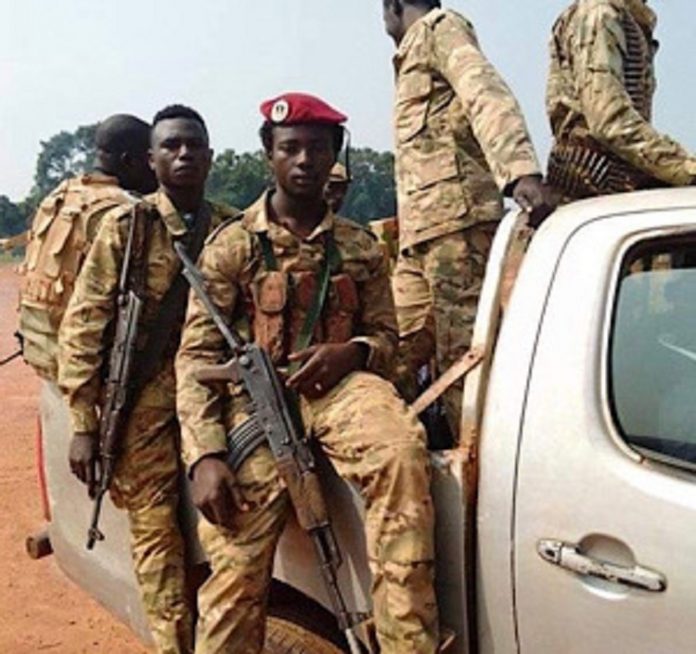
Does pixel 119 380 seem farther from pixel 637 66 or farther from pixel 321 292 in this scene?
pixel 637 66

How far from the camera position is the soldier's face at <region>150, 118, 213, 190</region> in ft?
10.7

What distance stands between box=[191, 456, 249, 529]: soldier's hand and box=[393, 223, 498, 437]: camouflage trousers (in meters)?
0.95

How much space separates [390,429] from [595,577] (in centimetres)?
54

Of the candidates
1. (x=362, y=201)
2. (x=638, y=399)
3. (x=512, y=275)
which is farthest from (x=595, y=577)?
(x=362, y=201)

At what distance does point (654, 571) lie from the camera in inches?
70.7

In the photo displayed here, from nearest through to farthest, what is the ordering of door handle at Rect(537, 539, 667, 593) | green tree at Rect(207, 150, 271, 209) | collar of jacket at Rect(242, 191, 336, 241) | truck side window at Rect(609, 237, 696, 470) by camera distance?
door handle at Rect(537, 539, 667, 593) → truck side window at Rect(609, 237, 696, 470) → collar of jacket at Rect(242, 191, 336, 241) → green tree at Rect(207, 150, 271, 209)

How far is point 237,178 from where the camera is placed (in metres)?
33.0

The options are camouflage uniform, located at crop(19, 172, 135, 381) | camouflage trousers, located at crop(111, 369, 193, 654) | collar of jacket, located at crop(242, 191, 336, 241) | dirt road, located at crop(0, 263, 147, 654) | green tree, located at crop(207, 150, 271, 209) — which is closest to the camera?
collar of jacket, located at crop(242, 191, 336, 241)

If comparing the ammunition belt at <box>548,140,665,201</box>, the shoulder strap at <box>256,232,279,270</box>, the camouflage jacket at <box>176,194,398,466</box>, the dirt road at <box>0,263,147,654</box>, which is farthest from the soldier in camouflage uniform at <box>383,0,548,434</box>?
the dirt road at <box>0,263,147,654</box>

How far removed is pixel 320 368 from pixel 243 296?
0.31 m

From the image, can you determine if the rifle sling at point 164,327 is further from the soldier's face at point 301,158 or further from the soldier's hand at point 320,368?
the soldier's hand at point 320,368

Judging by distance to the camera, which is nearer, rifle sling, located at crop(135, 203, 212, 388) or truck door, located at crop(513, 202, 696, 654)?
truck door, located at crop(513, 202, 696, 654)


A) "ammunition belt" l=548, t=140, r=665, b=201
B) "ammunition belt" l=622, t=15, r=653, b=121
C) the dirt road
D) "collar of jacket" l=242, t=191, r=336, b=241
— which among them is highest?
"ammunition belt" l=622, t=15, r=653, b=121

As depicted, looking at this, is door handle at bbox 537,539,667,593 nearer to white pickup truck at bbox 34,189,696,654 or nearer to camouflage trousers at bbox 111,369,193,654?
white pickup truck at bbox 34,189,696,654
